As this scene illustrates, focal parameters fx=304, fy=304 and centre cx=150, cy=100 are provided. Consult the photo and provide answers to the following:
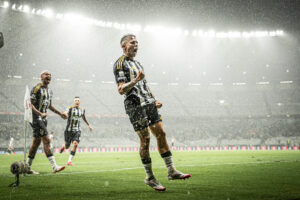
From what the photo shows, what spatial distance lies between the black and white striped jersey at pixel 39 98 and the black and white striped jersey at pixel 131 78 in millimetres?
3706

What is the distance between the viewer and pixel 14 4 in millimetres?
30641

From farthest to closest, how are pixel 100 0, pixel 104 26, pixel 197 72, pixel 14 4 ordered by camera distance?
pixel 197 72 → pixel 104 26 → pixel 100 0 → pixel 14 4

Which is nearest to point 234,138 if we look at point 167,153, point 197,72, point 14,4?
point 197,72

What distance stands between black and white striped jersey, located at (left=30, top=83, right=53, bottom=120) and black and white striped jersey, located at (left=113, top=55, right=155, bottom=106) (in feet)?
12.2

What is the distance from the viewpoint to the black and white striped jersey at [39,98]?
7.61 m

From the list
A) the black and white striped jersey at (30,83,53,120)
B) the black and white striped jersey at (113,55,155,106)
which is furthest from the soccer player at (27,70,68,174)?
the black and white striped jersey at (113,55,155,106)

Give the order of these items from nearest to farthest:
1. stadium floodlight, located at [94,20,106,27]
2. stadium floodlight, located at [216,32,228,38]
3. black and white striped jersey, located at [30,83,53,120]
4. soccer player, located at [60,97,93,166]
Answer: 1. black and white striped jersey, located at [30,83,53,120]
2. soccer player, located at [60,97,93,166]
3. stadium floodlight, located at [94,20,106,27]
4. stadium floodlight, located at [216,32,228,38]

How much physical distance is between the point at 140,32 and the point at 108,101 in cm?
1260

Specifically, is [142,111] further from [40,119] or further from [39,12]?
[39,12]

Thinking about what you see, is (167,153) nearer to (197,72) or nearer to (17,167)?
(17,167)

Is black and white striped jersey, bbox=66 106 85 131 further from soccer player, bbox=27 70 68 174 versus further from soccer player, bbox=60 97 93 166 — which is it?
soccer player, bbox=27 70 68 174

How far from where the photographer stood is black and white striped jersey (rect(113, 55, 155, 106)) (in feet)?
15.1

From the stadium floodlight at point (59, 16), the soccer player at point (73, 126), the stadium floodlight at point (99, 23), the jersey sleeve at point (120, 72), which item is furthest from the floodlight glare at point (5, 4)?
the jersey sleeve at point (120, 72)

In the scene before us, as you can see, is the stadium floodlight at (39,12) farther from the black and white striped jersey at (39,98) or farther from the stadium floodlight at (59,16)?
the black and white striped jersey at (39,98)
